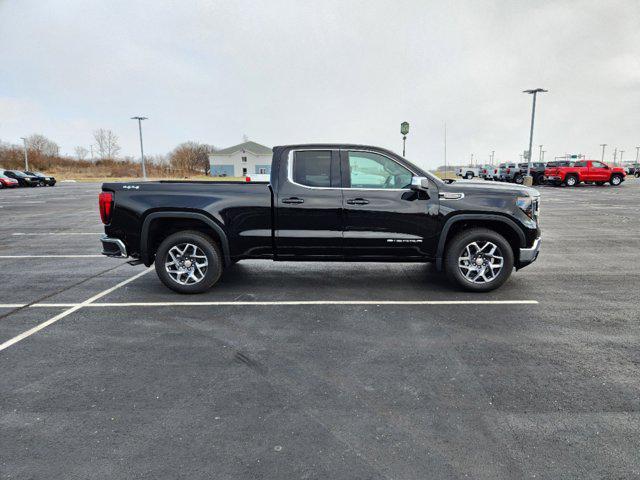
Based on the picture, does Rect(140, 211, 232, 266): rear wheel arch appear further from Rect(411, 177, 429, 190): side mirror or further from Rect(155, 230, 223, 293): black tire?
Rect(411, 177, 429, 190): side mirror

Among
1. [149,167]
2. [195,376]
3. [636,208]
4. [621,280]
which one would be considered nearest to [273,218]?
[195,376]

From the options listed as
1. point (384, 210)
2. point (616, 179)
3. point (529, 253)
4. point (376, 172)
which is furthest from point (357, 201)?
point (616, 179)

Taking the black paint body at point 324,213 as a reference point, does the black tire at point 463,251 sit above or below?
below

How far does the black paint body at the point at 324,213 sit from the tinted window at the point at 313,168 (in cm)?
8

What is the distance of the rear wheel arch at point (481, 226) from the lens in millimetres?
5695

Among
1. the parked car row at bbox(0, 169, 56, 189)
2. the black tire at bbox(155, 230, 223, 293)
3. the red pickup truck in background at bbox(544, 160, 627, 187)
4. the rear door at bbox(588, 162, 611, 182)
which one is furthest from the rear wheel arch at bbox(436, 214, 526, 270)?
the parked car row at bbox(0, 169, 56, 189)

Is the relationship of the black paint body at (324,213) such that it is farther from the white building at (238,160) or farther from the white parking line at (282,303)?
the white building at (238,160)

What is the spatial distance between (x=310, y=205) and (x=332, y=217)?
0.34 meters

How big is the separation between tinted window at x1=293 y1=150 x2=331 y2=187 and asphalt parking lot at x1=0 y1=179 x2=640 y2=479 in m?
1.54

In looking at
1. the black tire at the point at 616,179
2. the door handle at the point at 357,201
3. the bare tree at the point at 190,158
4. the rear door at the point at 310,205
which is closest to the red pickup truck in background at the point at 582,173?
the black tire at the point at 616,179

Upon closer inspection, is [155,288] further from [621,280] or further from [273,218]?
[621,280]

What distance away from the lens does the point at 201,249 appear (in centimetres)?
579

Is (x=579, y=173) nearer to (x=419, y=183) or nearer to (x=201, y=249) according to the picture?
(x=419, y=183)

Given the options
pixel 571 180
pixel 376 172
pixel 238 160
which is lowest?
pixel 571 180
